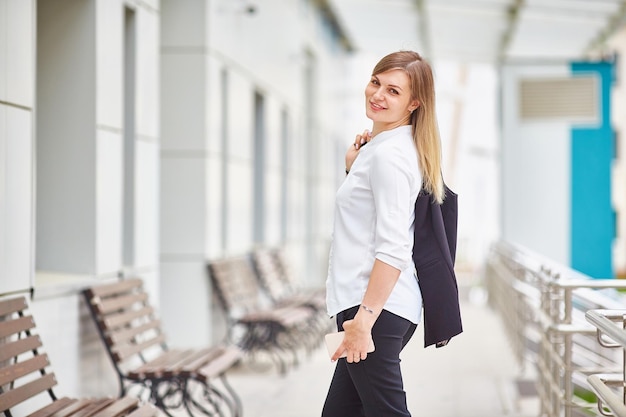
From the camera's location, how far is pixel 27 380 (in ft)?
16.5

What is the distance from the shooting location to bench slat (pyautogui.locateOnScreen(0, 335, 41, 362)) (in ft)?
14.6

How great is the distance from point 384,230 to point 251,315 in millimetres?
5988

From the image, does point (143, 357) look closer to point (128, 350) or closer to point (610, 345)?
point (128, 350)

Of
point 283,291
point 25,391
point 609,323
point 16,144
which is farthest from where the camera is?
point 283,291

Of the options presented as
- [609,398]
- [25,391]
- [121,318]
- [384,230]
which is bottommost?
[25,391]

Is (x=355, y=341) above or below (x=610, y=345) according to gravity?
above

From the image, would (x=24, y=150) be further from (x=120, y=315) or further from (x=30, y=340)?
(x=120, y=315)

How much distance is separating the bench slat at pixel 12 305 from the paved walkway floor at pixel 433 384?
7.58ft

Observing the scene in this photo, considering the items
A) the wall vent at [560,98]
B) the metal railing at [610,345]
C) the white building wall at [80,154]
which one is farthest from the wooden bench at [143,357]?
the wall vent at [560,98]

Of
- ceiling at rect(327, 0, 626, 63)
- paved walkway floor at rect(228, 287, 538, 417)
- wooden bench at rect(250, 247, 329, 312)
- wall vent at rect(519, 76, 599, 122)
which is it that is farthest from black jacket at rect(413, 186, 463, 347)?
wall vent at rect(519, 76, 599, 122)

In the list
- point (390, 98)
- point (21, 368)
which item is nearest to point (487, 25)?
point (21, 368)

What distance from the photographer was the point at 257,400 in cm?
732

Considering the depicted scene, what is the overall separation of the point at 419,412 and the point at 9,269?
312 cm

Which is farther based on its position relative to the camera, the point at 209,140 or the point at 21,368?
the point at 209,140
